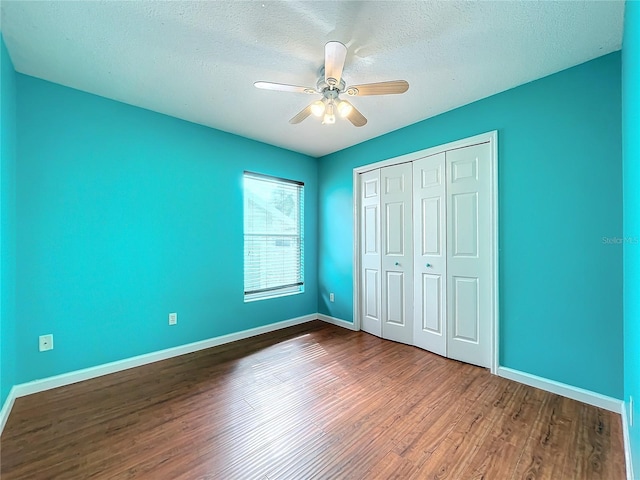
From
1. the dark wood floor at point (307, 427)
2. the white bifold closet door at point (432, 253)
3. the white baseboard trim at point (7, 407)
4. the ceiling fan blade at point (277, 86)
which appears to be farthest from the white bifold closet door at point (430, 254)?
the white baseboard trim at point (7, 407)

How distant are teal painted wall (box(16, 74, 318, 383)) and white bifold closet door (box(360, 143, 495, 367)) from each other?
170cm

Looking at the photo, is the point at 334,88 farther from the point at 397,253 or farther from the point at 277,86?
the point at 397,253

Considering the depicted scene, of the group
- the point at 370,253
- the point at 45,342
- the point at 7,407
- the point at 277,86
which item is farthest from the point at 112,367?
the point at 370,253

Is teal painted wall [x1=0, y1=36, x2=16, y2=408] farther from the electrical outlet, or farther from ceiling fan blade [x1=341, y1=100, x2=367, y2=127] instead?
ceiling fan blade [x1=341, y1=100, x2=367, y2=127]

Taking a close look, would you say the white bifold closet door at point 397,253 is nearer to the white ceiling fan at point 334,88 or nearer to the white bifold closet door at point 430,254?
the white bifold closet door at point 430,254

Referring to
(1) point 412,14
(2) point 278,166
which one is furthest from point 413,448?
(2) point 278,166

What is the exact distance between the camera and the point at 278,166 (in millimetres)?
3773

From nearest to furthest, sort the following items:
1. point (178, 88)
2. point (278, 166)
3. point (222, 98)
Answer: point (178, 88) → point (222, 98) → point (278, 166)

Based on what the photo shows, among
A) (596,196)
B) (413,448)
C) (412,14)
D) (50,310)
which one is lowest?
(413,448)

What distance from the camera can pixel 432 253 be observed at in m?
2.95

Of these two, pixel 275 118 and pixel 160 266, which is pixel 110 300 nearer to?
pixel 160 266

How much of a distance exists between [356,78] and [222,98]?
1267mm

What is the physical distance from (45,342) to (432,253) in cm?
369

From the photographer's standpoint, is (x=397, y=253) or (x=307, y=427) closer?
(x=307, y=427)
